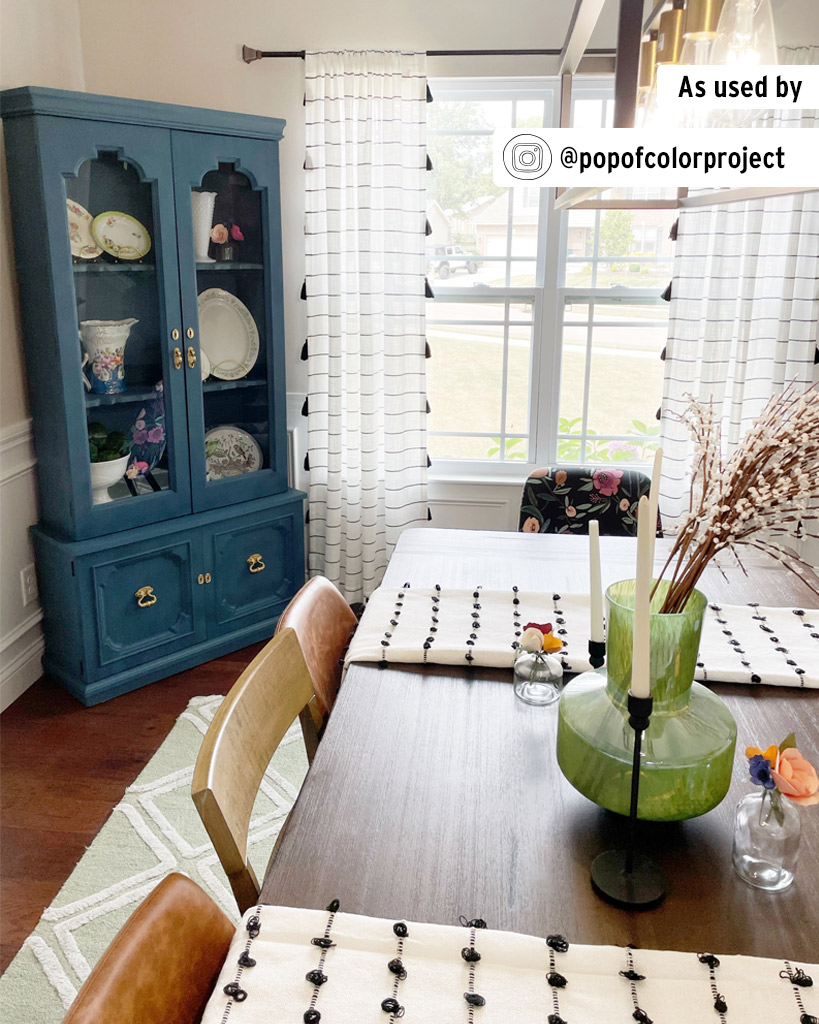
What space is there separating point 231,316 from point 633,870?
2530 mm

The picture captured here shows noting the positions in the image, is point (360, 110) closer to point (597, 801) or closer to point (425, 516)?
point (425, 516)

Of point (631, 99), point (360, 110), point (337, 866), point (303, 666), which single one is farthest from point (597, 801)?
point (360, 110)

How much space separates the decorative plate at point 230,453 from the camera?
312cm

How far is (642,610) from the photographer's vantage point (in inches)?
36.6

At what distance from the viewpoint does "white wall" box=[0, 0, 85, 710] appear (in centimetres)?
270

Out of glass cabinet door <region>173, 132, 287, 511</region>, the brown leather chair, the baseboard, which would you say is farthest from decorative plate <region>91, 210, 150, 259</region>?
the brown leather chair

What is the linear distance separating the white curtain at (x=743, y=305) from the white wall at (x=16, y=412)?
2193mm

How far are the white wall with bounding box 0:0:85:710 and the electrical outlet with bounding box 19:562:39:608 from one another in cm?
2

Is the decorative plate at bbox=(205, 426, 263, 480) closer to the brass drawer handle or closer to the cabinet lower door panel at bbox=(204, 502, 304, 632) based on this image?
the cabinet lower door panel at bbox=(204, 502, 304, 632)

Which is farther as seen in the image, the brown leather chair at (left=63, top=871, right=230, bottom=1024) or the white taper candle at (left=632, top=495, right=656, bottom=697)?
the white taper candle at (left=632, top=495, right=656, bottom=697)

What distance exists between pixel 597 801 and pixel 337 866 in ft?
1.09

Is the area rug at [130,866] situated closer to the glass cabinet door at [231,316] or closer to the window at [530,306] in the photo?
the glass cabinet door at [231,316]

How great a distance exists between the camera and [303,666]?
1.43 metres

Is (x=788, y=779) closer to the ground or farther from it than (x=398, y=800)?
farther from it
